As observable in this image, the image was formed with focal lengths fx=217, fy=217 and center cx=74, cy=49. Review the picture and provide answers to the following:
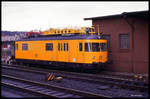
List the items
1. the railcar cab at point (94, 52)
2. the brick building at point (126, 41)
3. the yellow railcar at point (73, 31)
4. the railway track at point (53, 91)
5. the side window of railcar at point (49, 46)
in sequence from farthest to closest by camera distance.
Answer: the side window of railcar at point (49, 46) < the yellow railcar at point (73, 31) < the railcar cab at point (94, 52) < the brick building at point (126, 41) < the railway track at point (53, 91)

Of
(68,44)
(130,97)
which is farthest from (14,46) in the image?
(130,97)

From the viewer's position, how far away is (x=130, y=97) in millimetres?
9203

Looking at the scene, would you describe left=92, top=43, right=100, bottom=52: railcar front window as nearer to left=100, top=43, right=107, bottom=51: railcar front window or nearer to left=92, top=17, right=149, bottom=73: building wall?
left=100, top=43, right=107, bottom=51: railcar front window

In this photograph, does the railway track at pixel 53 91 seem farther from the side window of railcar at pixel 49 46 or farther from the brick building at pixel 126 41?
the brick building at pixel 126 41

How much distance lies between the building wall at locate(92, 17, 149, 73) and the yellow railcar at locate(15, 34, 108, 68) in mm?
1022

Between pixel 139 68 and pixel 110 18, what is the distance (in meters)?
4.64

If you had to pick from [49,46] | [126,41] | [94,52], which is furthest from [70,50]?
[126,41]

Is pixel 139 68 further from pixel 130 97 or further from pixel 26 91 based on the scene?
pixel 26 91

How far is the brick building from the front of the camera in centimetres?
1602

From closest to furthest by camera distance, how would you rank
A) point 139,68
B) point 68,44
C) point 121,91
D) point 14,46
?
point 121,91 → point 139,68 → point 68,44 → point 14,46

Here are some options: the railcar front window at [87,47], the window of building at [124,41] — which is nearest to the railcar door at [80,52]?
the railcar front window at [87,47]

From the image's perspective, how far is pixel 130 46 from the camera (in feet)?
54.9

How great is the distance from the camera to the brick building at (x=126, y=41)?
16016 mm

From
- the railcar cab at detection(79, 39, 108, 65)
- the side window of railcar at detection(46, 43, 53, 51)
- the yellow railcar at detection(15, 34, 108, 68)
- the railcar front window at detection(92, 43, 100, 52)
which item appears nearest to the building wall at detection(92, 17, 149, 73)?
the yellow railcar at detection(15, 34, 108, 68)
